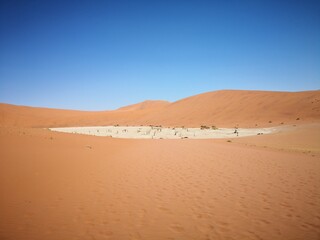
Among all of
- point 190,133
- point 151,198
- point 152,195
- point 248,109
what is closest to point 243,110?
point 248,109

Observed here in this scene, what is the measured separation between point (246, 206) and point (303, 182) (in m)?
3.15

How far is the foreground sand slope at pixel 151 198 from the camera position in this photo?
4.07m

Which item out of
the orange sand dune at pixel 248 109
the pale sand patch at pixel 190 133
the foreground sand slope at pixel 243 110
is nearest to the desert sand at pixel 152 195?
the pale sand patch at pixel 190 133

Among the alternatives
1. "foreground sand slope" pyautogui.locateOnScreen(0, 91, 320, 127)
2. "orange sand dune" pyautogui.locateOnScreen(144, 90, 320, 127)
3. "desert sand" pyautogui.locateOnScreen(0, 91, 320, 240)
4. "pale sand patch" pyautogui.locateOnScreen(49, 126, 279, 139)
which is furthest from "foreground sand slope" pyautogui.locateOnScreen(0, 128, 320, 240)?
"orange sand dune" pyautogui.locateOnScreen(144, 90, 320, 127)

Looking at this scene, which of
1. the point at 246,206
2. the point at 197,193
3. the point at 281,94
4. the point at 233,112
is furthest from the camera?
the point at 281,94

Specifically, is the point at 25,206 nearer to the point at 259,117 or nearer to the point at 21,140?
the point at 21,140

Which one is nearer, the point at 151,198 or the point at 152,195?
the point at 151,198

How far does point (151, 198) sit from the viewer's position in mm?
5723

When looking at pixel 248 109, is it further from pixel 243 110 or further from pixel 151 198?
pixel 151 198

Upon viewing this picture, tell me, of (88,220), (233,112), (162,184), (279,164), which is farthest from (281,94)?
(88,220)

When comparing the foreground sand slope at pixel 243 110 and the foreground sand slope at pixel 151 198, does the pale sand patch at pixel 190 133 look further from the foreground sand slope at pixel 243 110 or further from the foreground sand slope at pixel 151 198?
the foreground sand slope at pixel 151 198

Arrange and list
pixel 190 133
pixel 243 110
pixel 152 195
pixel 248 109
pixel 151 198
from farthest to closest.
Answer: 1. pixel 243 110
2. pixel 248 109
3. pixel 190 133
4. pixel 152 195
5. pixel 151 198

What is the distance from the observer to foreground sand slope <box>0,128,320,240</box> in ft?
13.4

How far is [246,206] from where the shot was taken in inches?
205
